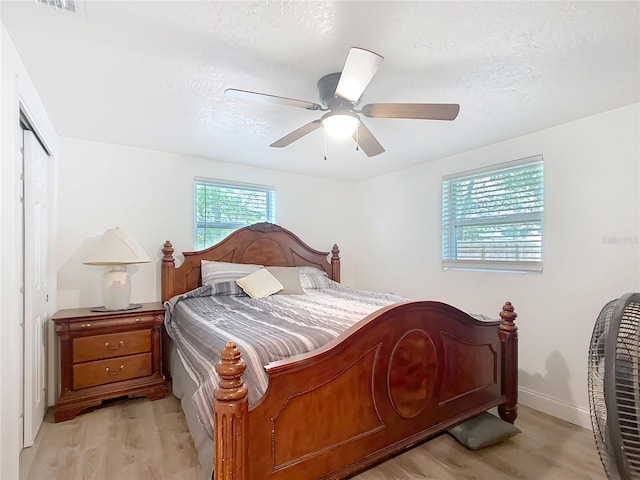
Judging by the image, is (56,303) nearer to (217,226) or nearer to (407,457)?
(217,226)

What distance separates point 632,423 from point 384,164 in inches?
131

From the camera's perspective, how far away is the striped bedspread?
1580 millimetres

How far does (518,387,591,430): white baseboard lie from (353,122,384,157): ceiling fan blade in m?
2.36

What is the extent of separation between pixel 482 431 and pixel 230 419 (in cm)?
174

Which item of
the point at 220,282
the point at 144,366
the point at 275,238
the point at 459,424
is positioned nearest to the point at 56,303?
the point at 144,366

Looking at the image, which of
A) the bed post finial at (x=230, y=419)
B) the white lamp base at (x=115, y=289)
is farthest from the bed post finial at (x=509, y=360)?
the white lamp base at (x=115, y=289)

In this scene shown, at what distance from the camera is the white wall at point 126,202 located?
2928 millimetres

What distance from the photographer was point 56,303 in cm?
284

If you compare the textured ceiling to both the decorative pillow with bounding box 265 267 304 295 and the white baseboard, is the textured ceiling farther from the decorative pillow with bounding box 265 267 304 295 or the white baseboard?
the white baseboard

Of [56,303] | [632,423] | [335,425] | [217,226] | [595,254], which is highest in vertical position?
[217,226]

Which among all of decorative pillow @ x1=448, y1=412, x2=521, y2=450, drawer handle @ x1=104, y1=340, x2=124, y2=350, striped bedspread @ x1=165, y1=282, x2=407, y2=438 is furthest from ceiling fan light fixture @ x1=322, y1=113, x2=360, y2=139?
drawer handle @ x1=104, y1=340, x2=124, y2=350

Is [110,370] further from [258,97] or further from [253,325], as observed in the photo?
[258,97]

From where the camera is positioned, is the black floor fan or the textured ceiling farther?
the textured ceiling

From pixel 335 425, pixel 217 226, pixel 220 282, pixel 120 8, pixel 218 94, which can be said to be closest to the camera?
pixel 120 8
